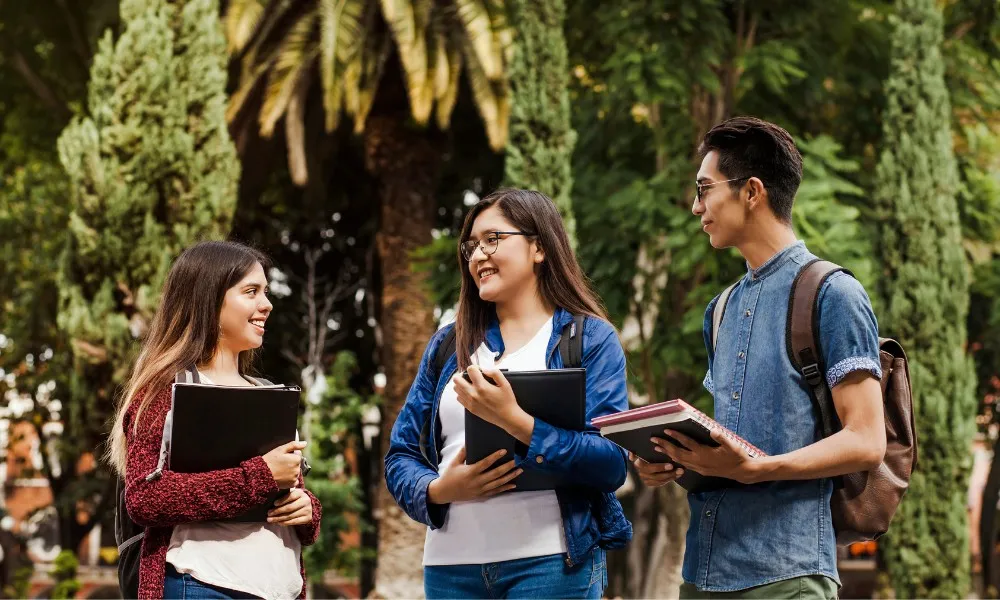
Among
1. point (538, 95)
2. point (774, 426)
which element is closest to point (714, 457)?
point (774, 426)

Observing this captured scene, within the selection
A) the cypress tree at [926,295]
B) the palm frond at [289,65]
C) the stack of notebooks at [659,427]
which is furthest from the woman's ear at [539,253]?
the palm frond at [289,65]

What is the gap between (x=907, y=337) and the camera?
1249cm

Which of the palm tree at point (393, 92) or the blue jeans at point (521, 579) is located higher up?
the palm tree at point (393, 92)

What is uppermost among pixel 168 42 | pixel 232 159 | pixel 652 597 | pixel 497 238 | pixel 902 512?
pixel 168 42

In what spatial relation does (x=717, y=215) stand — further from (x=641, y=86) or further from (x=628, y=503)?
(x=628, y=503)

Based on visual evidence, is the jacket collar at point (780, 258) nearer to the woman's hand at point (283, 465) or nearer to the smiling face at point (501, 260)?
the smiling face at point (501, 260)

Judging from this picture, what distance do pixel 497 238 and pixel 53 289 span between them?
52.4 feet

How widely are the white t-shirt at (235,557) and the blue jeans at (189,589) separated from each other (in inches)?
0.8

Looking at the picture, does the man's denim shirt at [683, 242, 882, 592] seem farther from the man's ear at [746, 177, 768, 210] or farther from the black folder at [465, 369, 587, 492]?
the black folder at [465, 369, 587, 492]

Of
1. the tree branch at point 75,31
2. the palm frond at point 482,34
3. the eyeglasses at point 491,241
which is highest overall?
the tree branch at point 75,31

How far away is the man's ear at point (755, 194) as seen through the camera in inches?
113

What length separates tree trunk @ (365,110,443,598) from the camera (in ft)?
47.5

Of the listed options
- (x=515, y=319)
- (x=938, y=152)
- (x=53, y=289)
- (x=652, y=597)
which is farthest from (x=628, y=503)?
(x=515, y=319)

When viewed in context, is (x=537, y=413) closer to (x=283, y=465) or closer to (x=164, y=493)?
(x=283, y=465)
